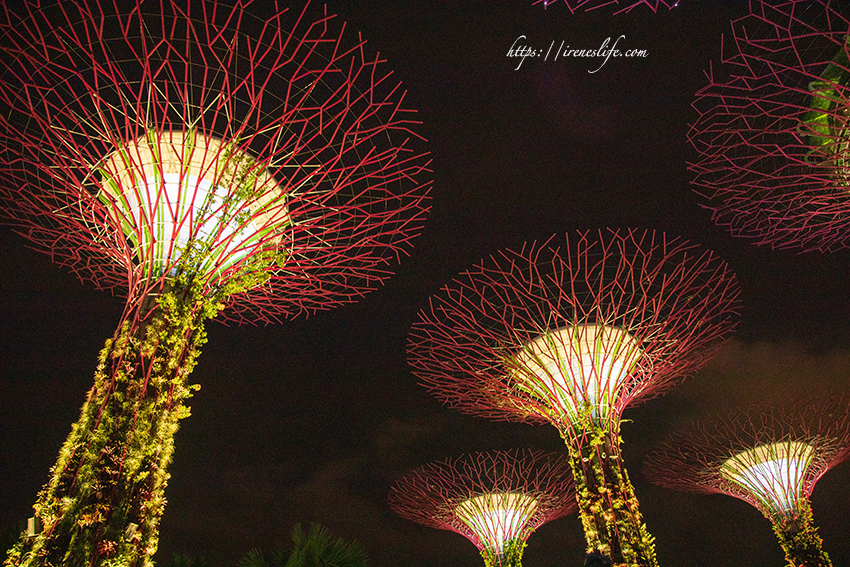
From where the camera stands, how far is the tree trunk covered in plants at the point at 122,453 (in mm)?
4863

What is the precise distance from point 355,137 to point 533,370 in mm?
7682

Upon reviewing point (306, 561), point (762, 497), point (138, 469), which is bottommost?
point (306, 561)

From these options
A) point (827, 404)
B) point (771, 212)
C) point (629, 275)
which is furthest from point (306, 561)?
point (827, 404)

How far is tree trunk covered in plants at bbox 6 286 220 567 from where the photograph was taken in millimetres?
4863

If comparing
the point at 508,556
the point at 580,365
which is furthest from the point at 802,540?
the point at 580,365

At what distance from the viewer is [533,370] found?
12.6 metres

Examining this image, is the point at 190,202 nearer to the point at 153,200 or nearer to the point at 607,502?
the point at 153,200

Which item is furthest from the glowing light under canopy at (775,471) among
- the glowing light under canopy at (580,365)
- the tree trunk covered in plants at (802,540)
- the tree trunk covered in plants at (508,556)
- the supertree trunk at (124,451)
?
the supertree trunk at (124,451)

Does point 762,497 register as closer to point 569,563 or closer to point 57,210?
point 569,563

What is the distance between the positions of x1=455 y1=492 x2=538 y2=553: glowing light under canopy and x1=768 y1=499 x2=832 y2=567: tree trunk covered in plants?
8.75 m

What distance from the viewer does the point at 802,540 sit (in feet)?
56.6

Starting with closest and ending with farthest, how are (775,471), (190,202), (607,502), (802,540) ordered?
1. (190,202)
2. (607,502)
3. (802,540)
4. (775,471)

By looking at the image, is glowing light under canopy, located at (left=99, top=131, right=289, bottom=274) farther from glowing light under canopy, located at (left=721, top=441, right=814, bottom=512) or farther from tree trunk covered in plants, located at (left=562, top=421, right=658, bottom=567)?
glowing light under canopy, located at (left=721, top=441, right=814, bottom=512)

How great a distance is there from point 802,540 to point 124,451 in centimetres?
2132
